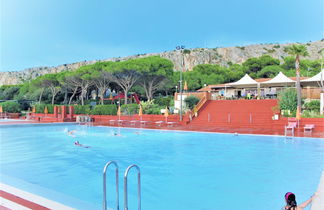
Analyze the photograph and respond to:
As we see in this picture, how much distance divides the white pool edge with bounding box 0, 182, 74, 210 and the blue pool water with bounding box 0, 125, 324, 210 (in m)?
0.38

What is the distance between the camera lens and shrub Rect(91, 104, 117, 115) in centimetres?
3006

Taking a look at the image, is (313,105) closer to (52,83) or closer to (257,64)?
(52,83)

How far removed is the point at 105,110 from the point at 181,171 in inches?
901

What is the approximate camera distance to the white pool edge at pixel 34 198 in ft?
15.0

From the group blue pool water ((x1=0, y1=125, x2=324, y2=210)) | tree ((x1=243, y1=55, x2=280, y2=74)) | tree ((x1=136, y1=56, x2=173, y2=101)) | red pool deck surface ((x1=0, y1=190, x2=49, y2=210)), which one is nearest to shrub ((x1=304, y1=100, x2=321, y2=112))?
blue pool water ((x1=0, y1=125, x2=324, y2=210))

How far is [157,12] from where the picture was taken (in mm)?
37938

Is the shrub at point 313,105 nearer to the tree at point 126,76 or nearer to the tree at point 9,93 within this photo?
the tree at point 126,76

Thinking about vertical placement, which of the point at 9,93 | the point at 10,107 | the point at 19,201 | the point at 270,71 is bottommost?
the point at 19,201

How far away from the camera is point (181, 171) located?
28.9 feet

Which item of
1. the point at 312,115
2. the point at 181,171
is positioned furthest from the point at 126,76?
the point at 181,171

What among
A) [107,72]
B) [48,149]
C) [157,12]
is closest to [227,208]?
[48,149]

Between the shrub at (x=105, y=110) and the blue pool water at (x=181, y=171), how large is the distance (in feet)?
48.7

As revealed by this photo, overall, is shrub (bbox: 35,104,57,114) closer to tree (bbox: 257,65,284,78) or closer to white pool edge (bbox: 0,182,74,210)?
white pool edge (bbox: 0,182,74,210)

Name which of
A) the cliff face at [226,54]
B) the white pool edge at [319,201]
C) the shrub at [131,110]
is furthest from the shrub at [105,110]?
the cliff face at [226,54]
